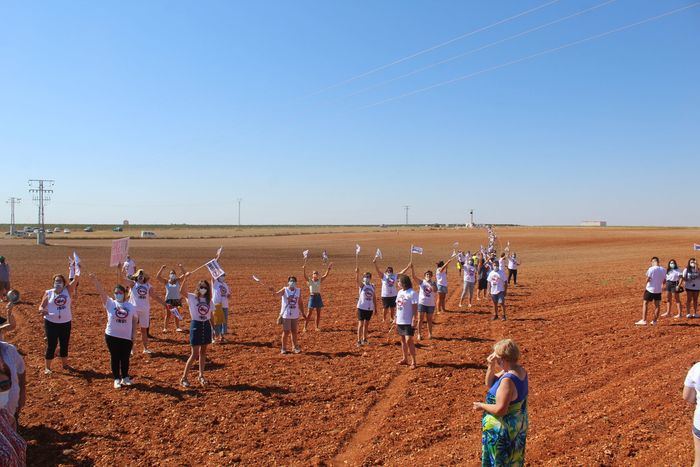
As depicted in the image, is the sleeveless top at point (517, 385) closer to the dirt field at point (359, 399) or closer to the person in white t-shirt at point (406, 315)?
the dirt field at point (359, 399)

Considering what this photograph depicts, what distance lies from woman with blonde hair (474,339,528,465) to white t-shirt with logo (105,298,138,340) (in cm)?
652

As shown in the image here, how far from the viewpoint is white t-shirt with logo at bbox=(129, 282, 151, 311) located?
10.9 meters

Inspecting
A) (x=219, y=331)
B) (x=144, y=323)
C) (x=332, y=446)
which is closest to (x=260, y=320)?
(x=219, y=331)

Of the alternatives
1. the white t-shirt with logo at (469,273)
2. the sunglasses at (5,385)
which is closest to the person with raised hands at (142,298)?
the sunglasses at (5,385)

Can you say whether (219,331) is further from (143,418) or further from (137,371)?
(143,418)

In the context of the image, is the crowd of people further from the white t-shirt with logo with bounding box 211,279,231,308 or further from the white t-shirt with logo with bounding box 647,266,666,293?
the white t-shirt with logo with bounding box 647,266,666,293

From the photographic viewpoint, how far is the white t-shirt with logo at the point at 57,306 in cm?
928

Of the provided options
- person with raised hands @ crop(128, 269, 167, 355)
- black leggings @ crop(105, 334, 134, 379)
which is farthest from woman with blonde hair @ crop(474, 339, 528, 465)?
person with raised hands @ crop(128, 269, 167, 355)

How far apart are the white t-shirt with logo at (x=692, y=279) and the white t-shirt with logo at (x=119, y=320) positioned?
1434 centimetres

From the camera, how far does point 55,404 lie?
26.7 ft

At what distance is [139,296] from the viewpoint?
36.2ft

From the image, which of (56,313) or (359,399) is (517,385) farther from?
(56,313)

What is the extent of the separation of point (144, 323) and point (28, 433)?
4.23 m

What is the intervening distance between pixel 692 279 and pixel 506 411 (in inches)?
501
